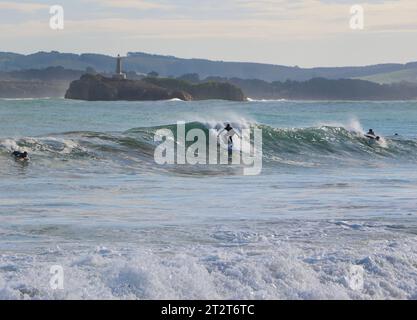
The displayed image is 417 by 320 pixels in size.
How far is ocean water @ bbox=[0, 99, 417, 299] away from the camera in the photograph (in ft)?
34.0

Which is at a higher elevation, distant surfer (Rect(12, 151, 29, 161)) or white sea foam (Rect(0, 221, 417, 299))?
white sea foam (Rect(0, 221, 417, 299))

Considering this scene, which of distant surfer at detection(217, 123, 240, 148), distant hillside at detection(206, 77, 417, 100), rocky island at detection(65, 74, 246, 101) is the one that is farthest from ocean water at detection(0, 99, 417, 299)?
distant hillside at detection(206, 77, 417, 100)

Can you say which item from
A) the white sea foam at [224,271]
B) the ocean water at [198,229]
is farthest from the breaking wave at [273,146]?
the white sea foam at [224,271]

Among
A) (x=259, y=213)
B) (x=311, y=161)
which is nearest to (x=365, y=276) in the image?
(x=259, y=213)

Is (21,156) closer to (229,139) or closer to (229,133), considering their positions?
(229,139)

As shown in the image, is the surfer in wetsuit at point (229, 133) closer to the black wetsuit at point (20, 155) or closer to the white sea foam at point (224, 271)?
the black wetsuit at point (20, 155)

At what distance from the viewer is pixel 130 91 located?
144250mm

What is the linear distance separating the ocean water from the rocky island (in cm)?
11298

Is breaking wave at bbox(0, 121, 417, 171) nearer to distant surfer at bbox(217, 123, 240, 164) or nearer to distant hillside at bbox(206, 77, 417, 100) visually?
distant surfer at bbox(217, 123, 240, 164)

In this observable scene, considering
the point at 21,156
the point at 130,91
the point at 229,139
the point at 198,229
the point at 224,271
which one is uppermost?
the point at 224,271

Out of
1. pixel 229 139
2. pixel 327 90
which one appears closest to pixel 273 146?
pixel 229 139

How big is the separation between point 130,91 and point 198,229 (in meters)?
131

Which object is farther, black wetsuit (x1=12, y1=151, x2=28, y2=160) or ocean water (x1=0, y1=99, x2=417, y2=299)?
black wetsuit (x1=12, y1=151, x2=28, y2=160)

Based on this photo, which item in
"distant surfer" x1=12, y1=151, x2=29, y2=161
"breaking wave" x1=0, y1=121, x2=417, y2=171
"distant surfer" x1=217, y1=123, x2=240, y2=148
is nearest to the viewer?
"distant surfer" x1=12, y1=151, x2=29, y2=161
